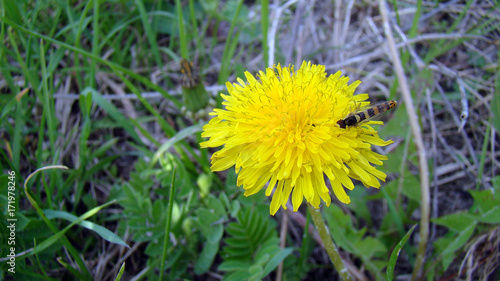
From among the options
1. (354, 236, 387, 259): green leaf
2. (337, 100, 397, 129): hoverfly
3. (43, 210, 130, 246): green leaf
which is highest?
(337, 100, 397, 129): hoverfly

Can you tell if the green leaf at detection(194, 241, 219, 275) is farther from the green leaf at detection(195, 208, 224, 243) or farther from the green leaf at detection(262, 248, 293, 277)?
the green leaf at detection(262, 248, 293, 277)

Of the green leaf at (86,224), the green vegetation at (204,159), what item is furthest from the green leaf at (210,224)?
the green leaf at (86,224)

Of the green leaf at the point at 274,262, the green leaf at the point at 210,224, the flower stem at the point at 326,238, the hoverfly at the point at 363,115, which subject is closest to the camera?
the hoverfly at the point at 363,115

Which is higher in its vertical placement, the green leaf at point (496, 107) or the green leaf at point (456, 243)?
the green leaf at point (496, 107)

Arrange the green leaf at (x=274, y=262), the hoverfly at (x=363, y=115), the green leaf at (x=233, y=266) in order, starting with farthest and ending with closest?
the green leaf at (x=233, y=266), the green leaf at (x=274, y=262), the hoverfly at (x=363, y=115)

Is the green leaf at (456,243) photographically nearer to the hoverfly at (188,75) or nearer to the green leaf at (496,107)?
the green leaf at (496,107)

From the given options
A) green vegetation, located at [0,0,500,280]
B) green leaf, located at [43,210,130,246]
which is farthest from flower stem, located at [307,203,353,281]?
green leaf, located at [43,210,130,246]

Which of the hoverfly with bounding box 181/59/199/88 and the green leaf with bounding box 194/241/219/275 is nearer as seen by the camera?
the green leaf with bounding box 194/241/219/275
